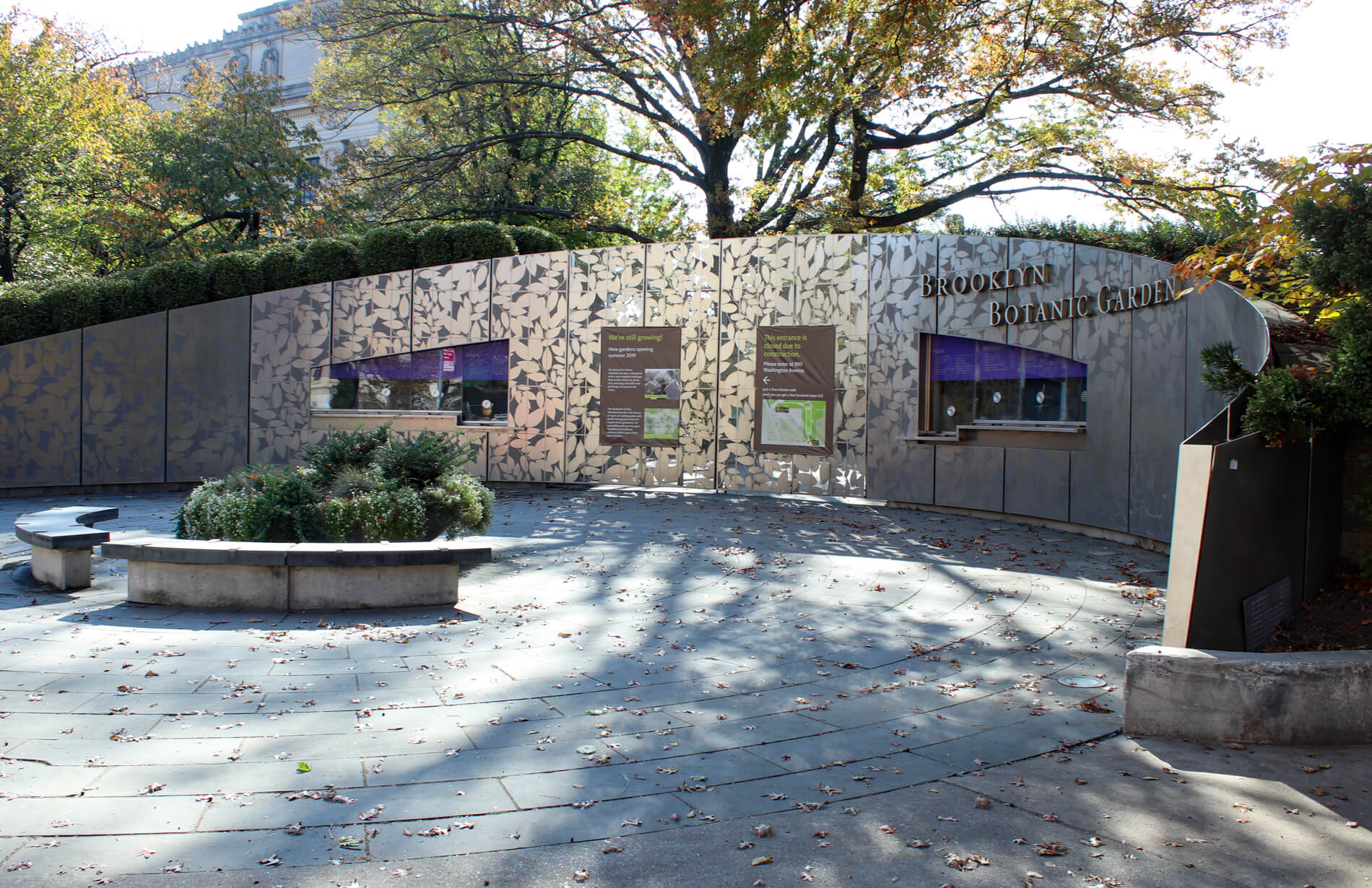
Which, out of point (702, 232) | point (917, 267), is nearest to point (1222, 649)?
point (917, 267)

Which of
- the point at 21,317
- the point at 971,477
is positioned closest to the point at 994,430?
the point at 971,477

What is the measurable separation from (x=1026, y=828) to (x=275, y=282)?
17506mm

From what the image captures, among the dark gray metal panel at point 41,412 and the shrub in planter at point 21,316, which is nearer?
the dark gray metal panel at point 41,412

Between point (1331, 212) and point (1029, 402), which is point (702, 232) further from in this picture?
point (1331, 212)

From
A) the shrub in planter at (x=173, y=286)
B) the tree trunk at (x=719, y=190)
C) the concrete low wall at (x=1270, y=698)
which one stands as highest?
the tree trunk at (x=719, y=190)

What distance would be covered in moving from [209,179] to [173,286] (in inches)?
344

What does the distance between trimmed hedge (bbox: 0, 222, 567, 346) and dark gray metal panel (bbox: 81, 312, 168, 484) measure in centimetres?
46

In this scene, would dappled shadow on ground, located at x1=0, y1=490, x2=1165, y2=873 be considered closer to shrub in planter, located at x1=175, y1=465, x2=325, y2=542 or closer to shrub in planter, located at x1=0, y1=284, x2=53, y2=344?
shrub in planter, located at x1=175, y1=465, x2=325, y2=542

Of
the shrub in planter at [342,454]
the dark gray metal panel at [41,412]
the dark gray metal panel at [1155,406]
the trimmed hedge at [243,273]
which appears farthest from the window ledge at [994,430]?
the dark gray metal panel at [41,412]

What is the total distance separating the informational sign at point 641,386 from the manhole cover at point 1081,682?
10.9 m

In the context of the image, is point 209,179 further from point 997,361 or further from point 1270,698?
point 1270,698

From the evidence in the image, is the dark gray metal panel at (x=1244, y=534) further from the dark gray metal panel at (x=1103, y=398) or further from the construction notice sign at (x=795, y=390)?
the construction notice sign at (x=795, y=390)

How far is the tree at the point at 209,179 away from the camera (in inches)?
941

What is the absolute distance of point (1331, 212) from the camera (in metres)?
5.03
